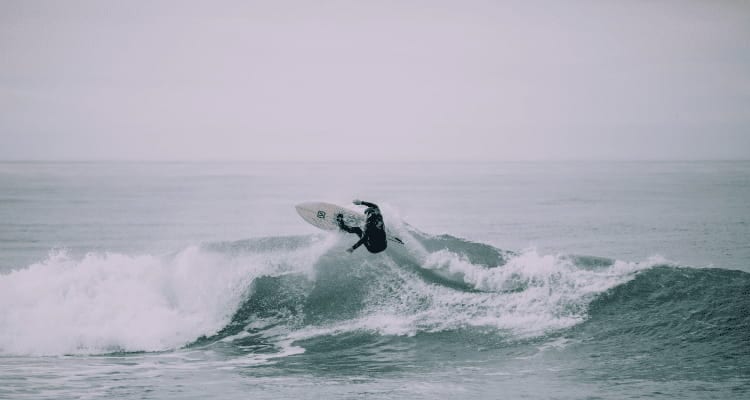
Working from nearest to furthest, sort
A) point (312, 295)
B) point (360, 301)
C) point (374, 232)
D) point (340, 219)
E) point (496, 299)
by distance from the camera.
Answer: point (496, 299) → point (360, 301) → point (374, 232) → point (312, 295) → point (340, 219)

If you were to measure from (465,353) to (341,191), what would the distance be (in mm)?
77507

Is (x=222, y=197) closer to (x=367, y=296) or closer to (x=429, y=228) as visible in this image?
(x=429, y=228)

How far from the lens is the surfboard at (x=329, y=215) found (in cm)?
2137

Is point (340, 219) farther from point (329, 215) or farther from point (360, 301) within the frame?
point (360, 301)

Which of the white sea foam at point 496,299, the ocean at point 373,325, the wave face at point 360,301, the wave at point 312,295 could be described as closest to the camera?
the ocean at point 373,325

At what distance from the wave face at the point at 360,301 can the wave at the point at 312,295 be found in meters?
0.04

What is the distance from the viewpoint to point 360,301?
18641 mm

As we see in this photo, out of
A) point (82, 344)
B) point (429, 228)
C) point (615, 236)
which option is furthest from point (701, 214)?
point (82, 344)

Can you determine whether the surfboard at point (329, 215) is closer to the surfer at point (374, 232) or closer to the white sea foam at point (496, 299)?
the surfer at point (374, 232)

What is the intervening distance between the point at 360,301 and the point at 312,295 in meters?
1.29

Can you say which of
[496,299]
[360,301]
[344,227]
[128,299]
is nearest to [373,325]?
[360,301]

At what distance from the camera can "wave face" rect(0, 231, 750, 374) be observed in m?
16.1

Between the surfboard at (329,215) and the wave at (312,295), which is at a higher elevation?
the surfboard at (329,215)

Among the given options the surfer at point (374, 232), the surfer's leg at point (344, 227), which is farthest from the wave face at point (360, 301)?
the surfer at point (374, 232)
